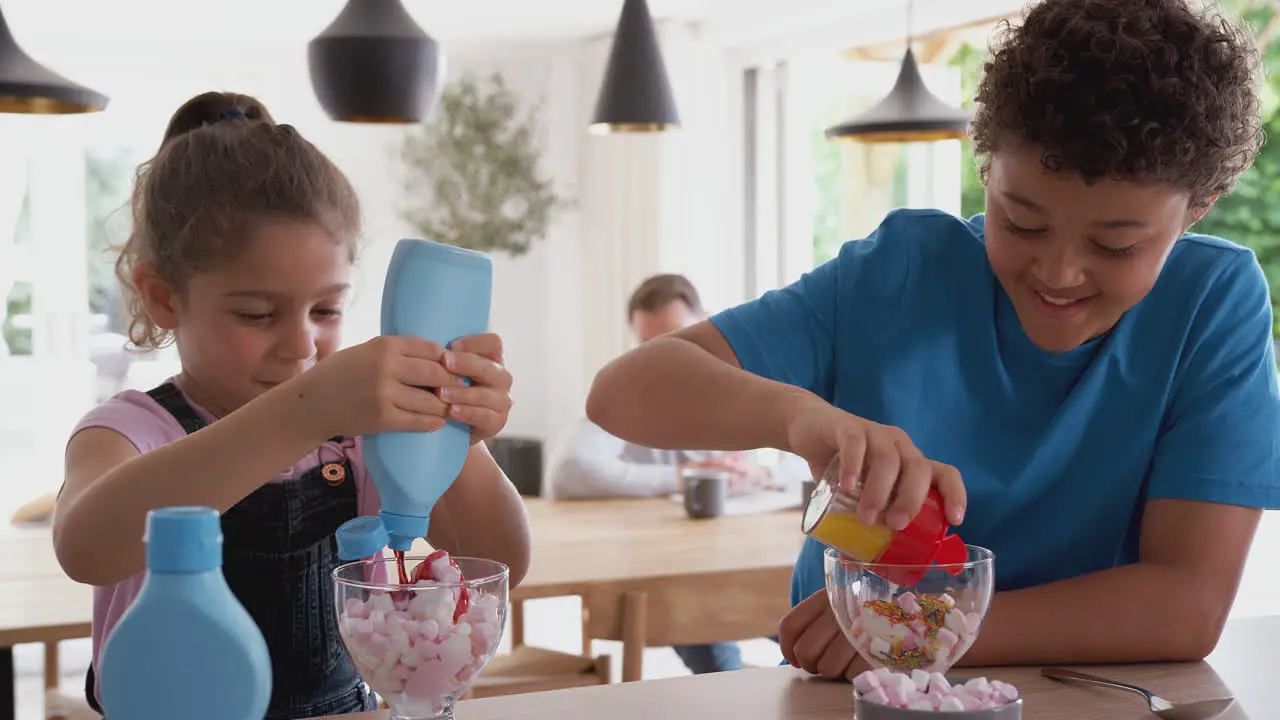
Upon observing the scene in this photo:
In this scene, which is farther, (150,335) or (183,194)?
(150,335)

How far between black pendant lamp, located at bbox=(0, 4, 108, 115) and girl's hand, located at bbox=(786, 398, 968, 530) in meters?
1.92

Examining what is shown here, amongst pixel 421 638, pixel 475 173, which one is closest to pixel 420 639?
pixel 421 638

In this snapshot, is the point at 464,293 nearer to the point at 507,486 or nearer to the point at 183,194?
the point at 507,486

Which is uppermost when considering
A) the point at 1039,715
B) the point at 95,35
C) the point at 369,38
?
the point at 95,35

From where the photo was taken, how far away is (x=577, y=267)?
7312 millimetres

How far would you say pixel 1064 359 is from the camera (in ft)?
4.08

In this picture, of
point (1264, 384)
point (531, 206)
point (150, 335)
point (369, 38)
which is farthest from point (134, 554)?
point (531, 206)

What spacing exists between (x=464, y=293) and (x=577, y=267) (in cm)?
643

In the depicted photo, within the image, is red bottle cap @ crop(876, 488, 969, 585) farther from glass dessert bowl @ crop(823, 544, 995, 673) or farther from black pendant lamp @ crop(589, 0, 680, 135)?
black pendant lamp @ crop(589, 0, 680, 135)

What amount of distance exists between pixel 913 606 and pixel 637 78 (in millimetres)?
2310

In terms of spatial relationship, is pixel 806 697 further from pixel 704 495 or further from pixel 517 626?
pixel 517 626

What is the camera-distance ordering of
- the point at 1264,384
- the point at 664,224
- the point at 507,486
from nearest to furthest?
the point at 1264,384, the point at 507,486, the point at 664,224

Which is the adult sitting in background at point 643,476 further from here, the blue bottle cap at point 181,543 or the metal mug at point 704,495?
the blue bottle cap at point 181,543

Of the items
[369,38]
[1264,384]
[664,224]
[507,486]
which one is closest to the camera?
[1264,384]
